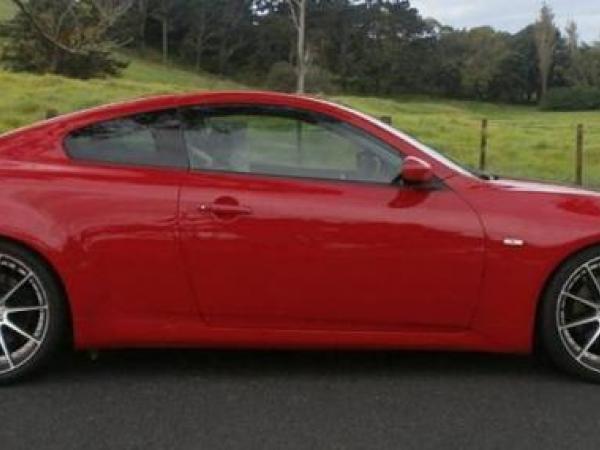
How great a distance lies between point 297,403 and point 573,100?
309 feet

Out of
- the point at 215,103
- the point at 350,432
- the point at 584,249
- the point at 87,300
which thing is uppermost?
the point at 215,103

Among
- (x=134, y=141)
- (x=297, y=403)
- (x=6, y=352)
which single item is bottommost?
(x=297, y=403)

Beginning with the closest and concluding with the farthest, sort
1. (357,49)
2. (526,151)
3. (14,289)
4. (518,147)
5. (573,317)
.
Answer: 1. (14,289)
2. (573,317)
3. (526,151)
4. (518,147)
5. (357,49)

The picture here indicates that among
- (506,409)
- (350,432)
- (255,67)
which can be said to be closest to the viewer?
(350,432)

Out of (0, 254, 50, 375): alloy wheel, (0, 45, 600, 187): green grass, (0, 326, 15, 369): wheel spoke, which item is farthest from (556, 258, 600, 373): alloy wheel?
(0, 45, 600, 187): green grass

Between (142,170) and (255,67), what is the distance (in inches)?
3828

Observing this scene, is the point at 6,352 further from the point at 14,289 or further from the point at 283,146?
the point at 283,146

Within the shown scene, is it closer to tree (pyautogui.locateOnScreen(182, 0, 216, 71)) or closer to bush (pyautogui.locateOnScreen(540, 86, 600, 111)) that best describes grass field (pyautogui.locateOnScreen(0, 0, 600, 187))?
bush (pyautogui.locateOnScreen(540, 86, 600, 111))

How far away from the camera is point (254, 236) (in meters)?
4.15

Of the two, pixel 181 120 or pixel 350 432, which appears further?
pixel 181 120

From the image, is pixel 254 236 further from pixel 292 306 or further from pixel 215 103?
pixel 215 103

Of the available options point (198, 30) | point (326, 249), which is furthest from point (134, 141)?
point (198, 30)

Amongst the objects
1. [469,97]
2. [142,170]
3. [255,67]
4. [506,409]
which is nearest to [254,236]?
[142,170]

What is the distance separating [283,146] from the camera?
14.4 feet
